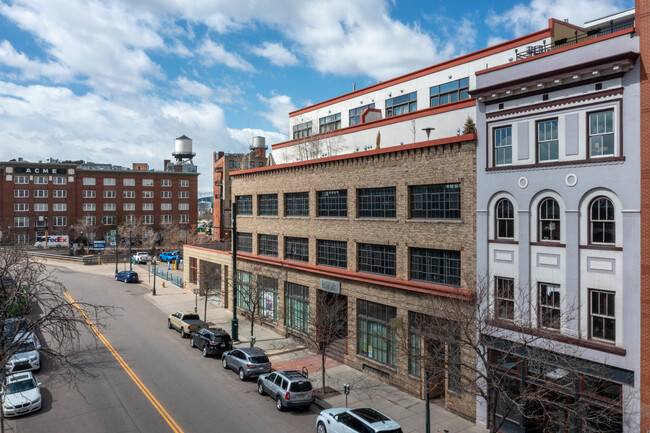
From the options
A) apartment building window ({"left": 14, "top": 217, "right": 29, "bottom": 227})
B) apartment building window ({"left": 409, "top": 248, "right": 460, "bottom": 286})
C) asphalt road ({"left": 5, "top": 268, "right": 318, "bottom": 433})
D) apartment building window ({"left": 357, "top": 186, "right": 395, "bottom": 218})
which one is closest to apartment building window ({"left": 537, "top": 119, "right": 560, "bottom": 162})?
apartment building window ({"left": 409, "top": 248, "right": 460, "bottom": 286})

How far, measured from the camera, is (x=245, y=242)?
3950 cm

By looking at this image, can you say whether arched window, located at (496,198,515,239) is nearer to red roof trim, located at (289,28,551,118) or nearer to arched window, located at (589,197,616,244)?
arched window, located at (589,197,616,244)

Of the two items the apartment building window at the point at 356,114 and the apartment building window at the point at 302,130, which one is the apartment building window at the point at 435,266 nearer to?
the apartment building window at the point at 356,114

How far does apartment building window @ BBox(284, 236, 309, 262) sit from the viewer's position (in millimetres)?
31469

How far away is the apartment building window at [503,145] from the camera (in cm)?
1845

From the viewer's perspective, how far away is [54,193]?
316ft

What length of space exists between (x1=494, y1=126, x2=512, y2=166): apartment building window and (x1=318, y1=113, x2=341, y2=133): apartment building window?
2487 cm

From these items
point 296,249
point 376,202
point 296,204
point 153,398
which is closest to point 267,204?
point 296,204

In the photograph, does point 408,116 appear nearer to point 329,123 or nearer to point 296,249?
point 296,249

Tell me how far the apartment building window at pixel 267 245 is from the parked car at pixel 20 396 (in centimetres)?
1791

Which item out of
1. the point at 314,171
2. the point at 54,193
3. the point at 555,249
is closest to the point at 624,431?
the point at 555,249

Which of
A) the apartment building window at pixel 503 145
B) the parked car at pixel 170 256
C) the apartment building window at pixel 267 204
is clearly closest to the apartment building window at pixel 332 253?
the apartment building window at pixel 267 204

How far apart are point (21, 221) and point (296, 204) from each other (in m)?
85.6

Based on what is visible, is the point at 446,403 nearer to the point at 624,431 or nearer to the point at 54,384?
the point at 624,431
